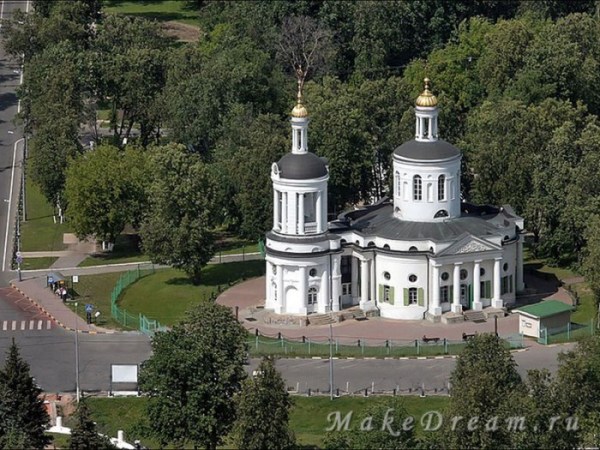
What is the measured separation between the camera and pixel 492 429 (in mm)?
146375

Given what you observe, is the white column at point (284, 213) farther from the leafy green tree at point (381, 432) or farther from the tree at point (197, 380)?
the leafy green tree at point (381, 432)

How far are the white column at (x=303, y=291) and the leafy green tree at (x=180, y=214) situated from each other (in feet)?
35.3

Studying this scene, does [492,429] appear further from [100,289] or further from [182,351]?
[100,289]

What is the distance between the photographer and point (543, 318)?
7003 inches

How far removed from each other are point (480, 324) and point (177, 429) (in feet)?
116

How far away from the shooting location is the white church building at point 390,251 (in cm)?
18362

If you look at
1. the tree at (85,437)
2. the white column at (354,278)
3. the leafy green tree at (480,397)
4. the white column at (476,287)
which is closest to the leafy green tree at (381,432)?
the leafy green tree at (480,397)

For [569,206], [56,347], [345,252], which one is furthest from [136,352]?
[569,206]

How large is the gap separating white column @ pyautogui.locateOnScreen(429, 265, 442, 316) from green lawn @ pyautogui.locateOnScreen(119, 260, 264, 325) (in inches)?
671

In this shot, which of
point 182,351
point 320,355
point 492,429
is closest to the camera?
point 492,429

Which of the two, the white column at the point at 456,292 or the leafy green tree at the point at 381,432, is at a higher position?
the leafy green tree at the point at 381,432

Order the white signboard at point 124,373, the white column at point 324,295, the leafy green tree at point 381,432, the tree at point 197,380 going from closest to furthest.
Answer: the leafy green tree at point 381,432, the tree at point 197,380, the white signboard at point 124,373, the white column at point 324,295

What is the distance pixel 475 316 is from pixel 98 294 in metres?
28.5

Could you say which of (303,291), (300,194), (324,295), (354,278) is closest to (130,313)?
(303,291)
